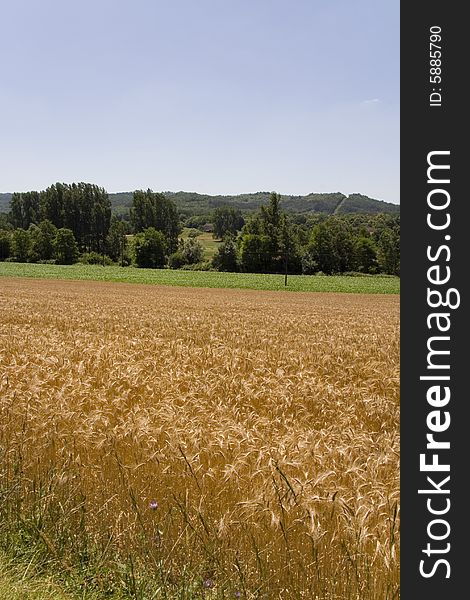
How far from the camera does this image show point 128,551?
376cm

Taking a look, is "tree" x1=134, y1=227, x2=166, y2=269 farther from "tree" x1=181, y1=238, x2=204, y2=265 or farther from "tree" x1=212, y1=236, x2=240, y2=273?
"tree" x1=212, y1=236, x2=240, y2=273

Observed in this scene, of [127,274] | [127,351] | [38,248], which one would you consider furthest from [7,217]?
[127,351]

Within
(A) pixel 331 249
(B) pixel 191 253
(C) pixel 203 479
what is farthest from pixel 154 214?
(C) pixel 203 479

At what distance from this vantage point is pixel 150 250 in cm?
11612

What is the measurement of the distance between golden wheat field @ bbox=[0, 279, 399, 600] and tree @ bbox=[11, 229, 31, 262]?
406ft

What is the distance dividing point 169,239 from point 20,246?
3733 cm

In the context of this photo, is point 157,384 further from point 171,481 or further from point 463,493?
point 463,493

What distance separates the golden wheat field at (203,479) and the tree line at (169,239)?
2789 inches

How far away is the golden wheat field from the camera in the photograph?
3.38 meters

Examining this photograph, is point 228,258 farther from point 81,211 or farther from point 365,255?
point 81,211

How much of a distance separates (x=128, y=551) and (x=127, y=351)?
731cm

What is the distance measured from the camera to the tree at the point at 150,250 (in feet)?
380

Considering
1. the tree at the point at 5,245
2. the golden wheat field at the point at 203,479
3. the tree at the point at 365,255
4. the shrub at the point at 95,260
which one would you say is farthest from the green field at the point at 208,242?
the golden wheat field at the point at 203,479

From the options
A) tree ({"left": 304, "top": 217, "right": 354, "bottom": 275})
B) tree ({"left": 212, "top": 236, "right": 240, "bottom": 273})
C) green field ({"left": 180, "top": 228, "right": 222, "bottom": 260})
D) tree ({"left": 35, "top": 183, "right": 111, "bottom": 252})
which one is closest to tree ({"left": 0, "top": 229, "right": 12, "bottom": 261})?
tree ({"left": 35, "top": 183, "right": 111, "bottom": 252})
